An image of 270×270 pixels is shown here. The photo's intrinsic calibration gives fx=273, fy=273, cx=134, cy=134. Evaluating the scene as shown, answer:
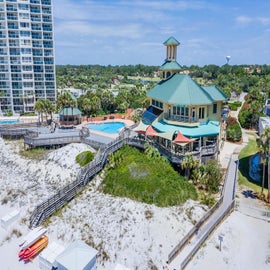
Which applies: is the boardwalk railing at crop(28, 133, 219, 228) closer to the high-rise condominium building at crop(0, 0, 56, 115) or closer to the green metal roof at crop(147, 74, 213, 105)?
the green metal roof at crop(147, 74, 213, 105)

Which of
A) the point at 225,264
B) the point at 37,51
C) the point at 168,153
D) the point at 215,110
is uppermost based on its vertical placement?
the point at 37,51

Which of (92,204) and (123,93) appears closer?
(92,204)

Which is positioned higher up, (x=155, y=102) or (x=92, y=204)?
(x=155, y=102)

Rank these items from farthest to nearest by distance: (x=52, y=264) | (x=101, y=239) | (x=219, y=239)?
(x=101, y=239) → (x=219, y=239) → (x=52, y=264)

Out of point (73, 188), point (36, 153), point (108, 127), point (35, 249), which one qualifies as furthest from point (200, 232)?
point (108, 127)

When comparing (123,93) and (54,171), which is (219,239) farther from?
(123,93)

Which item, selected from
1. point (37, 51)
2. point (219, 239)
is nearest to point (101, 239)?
point (219, 239)
